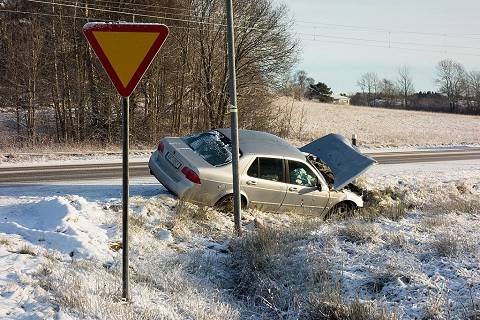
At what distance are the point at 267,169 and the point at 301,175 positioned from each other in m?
0.81

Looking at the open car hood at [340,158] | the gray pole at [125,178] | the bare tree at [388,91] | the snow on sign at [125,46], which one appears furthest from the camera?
the bare tree at [388,91]

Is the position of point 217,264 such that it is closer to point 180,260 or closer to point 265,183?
point 180,260

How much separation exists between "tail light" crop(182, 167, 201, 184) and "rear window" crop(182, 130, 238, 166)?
19.2 inches

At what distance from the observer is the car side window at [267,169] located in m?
9.63

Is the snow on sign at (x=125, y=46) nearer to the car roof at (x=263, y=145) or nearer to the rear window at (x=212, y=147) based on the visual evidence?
the rear window at (x=212, y=147)

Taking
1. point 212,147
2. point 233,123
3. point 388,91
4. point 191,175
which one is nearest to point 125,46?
point 233,123

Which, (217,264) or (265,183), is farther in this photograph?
(265,183)

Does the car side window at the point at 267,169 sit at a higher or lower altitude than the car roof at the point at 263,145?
lower

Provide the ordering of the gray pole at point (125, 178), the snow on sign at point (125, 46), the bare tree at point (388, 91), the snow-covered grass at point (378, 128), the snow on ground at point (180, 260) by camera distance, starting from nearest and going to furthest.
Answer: the snow on sign at point (125, 46) → the gray pole at point (125, 178) → the snow on ground at point (180, 260) → the snow-covered grass at point (378, 128) → the bare tree at point (388, 91)

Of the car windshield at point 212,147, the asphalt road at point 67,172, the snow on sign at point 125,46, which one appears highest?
the snow on sign at point 125,46

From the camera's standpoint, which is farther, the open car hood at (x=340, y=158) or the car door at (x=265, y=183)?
the open car hood at (x=340, y=158)

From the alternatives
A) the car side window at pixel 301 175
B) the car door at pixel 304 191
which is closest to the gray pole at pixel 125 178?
the car door at pixel 304 191

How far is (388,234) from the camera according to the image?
7957 mm

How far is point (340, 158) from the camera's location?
10.7 metres
